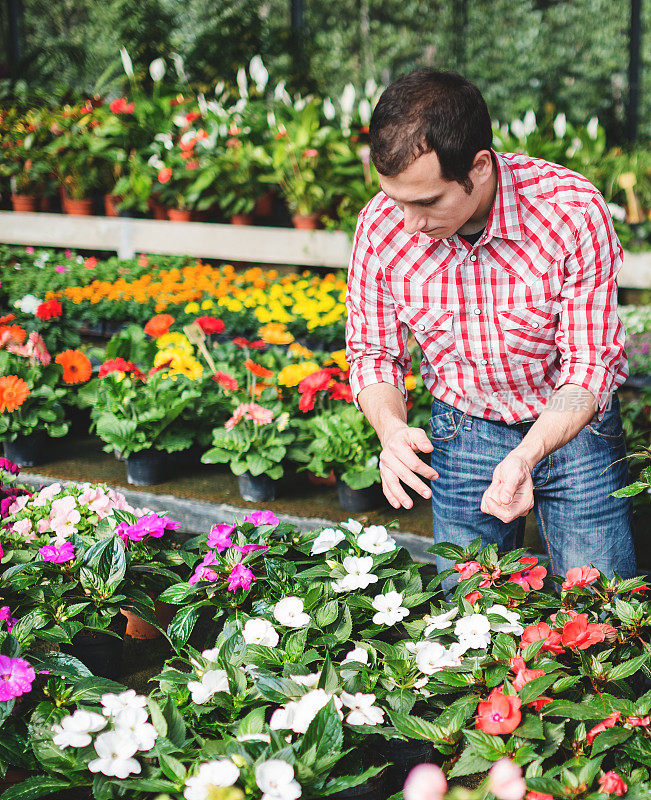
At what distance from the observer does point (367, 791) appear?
1.34m

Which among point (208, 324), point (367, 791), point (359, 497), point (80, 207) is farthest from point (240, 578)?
point (80, 207)

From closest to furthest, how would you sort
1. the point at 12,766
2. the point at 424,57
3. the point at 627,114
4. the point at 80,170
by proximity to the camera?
the point at 12,766, the point at 80,170, the point at 627,114, the point at 424,57

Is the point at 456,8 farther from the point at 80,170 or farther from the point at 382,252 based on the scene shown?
the point at 382,252

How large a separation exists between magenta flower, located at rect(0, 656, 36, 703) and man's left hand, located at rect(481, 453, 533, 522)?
0.89 metres

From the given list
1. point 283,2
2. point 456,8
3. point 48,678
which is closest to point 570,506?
point 48,678

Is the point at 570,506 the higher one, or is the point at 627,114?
the point at 627,114

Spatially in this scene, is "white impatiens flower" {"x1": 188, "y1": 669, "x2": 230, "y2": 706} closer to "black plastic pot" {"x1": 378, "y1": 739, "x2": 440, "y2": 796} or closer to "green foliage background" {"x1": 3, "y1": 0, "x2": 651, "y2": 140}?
"black plastic pot" {"x1": 378, "y1": 739, "x2": 440, "y2": 796}

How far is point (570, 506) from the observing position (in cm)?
197

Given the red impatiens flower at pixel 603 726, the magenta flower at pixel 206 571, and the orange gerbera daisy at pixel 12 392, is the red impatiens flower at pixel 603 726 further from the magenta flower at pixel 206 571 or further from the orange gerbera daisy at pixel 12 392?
the orange gerbera daisy at pixel 12 392

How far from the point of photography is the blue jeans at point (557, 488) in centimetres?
194

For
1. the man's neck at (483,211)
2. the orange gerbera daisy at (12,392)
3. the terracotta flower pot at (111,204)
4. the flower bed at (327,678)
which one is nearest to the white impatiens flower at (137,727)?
the flower bed at (327,678)

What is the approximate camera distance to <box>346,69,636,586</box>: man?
1.53m

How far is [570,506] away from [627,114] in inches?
229

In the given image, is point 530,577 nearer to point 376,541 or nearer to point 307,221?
point 376,541
